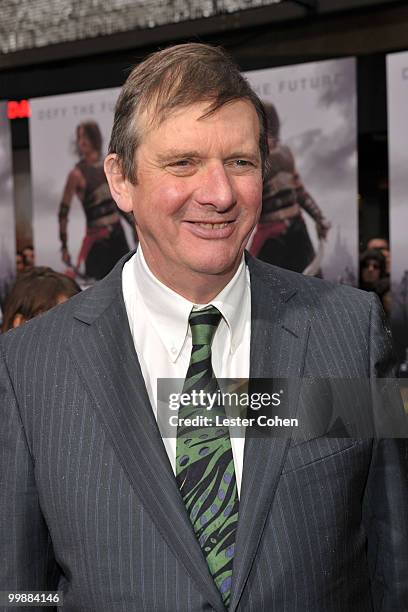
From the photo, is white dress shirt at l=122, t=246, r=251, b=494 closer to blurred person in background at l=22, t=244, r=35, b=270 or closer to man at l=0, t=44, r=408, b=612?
man at l=0, t=44, r=408, b=612

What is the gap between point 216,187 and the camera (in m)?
1.07

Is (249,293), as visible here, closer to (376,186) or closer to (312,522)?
(312,522)

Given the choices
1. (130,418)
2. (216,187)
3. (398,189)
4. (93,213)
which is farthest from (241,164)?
(93,213)

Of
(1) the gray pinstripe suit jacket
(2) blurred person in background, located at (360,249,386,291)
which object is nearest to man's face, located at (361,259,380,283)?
(2) blurred person in background, located at (360,249,386,291)

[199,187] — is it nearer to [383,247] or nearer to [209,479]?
[209,479]

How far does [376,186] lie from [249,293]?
94cm

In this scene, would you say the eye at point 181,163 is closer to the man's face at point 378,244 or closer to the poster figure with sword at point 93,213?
the man's face at point 378,244

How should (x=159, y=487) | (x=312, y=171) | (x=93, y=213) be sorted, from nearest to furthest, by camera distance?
1. (x=159, y=487)
2. (x=312, y=171)
3. (x=93, y=213)

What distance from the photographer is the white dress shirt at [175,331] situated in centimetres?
117

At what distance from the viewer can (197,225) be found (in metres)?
1.10

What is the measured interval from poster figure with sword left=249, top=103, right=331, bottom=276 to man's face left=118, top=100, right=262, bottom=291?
1037 mm

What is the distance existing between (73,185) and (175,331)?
1.44 m

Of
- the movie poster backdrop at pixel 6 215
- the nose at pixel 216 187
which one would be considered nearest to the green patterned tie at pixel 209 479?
the nose at pixel 216 187

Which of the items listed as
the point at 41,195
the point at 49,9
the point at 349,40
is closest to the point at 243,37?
the point at 349,40
